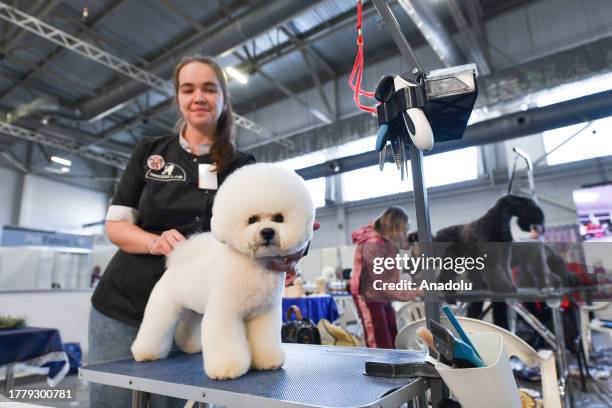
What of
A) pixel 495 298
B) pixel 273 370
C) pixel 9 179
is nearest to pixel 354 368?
pixel 273 370

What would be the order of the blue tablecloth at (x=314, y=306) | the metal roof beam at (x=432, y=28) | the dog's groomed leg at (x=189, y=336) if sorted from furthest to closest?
1. the metal roof beam at (x=432, y=28)
2. the blue tablecloth at (x=314, y=306)
3. the dog's groomed leg at (x=189, y=336)

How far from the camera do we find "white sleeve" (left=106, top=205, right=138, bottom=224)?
853mm

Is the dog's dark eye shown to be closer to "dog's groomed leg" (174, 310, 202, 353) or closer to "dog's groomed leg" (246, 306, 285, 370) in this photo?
"dog's groomed leg" (246, 306, 285, 370)

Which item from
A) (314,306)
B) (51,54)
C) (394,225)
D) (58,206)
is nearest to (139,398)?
Answer: (394,225)

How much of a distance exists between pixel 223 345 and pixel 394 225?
1765mm

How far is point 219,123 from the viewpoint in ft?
3.07

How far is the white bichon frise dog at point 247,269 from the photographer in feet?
2.04

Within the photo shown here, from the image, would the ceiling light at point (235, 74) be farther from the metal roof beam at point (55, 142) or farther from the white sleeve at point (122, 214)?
the white sleeve at point (122, 214)

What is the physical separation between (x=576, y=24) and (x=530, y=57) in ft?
1.88

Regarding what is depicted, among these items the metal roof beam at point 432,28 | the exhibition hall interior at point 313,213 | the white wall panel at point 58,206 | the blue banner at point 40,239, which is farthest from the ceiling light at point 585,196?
the white wall panel at point 58,206

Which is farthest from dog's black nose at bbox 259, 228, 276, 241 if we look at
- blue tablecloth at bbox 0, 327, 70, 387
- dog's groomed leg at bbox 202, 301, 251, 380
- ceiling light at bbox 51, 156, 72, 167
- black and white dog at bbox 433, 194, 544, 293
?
ceiling light at bbox 51, 156, 72, 167

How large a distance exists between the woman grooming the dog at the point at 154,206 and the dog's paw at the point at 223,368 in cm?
29

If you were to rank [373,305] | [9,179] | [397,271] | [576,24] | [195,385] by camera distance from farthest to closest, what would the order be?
[9,179]
[576,24]
[373,305]
[397,271]
[195,385]

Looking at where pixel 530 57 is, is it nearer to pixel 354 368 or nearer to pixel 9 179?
pixel 354 368
